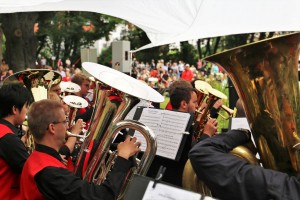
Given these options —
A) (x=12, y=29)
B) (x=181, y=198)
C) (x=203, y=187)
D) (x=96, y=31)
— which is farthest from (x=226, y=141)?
(x=96, y=31)

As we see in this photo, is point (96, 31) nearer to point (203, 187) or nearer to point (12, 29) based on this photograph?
point (12, 29)

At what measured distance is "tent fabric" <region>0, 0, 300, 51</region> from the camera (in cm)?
405

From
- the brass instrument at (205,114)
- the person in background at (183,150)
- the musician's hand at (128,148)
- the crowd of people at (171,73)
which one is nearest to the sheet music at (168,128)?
the person in background at (183,150)

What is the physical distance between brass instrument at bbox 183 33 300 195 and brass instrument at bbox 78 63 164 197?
81 centimetres

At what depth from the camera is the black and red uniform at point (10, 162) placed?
2.95 m

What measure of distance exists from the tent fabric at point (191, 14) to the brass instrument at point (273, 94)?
2.07 meters

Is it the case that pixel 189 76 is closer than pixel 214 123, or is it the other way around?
pixel 214 123

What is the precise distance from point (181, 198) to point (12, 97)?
2.05m

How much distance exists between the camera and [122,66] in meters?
10.6

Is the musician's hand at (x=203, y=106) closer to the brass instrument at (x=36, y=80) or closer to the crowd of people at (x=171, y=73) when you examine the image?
the brass instrument at (x=36, y=80)

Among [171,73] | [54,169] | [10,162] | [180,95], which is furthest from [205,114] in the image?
[171,73]

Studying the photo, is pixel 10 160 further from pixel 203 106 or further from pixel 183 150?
pixel 203 106

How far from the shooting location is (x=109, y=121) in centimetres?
319

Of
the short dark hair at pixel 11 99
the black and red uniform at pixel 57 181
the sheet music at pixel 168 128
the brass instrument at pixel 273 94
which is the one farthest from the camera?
the sheet music at pixel 168 128
